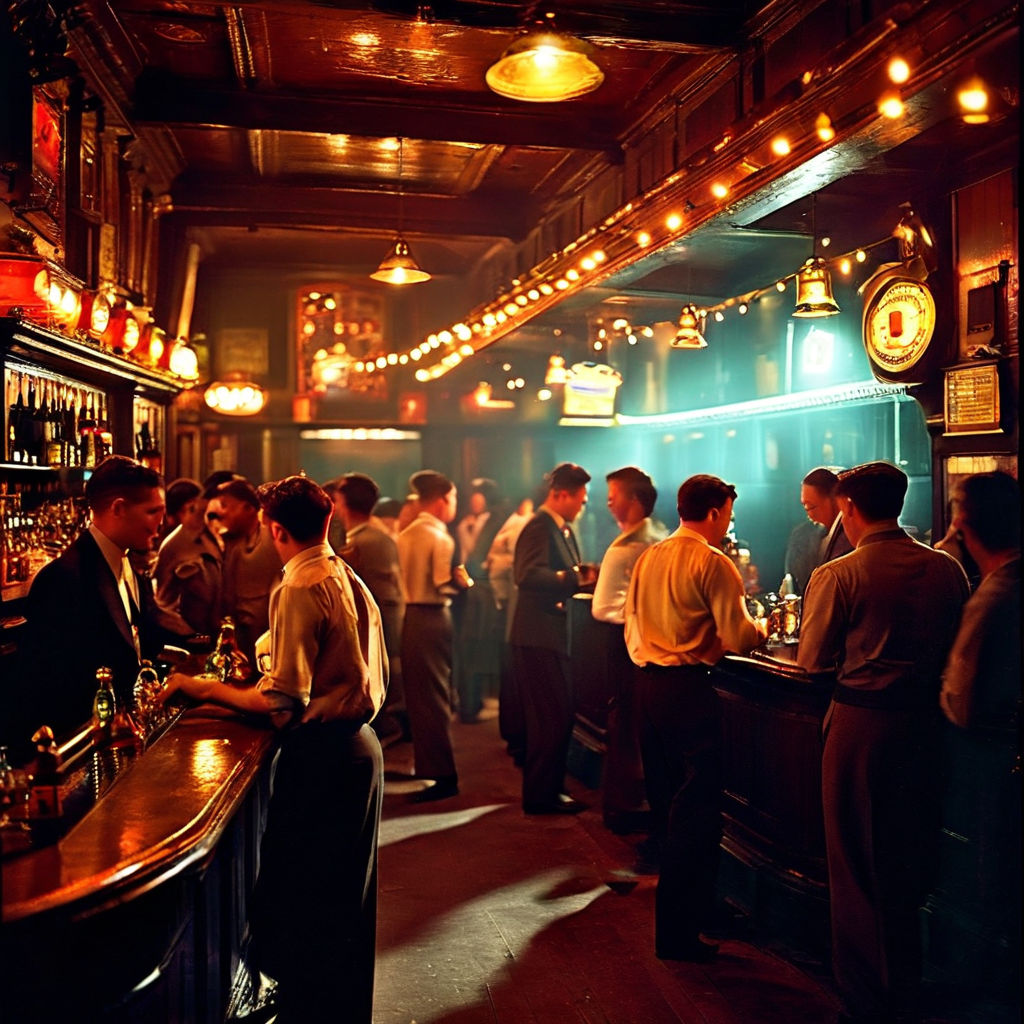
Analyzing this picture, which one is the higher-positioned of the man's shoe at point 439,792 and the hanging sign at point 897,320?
the hanging sign at point 897,320

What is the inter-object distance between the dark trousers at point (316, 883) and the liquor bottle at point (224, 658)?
93 centimetres

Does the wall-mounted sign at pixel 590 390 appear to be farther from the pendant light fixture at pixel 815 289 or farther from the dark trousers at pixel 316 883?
the dark trousers at pixel 316 883

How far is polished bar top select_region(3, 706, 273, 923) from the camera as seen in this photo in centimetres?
226

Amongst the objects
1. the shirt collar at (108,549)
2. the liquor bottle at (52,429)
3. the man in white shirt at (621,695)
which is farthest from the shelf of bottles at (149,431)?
the shirt collar at (108,549)

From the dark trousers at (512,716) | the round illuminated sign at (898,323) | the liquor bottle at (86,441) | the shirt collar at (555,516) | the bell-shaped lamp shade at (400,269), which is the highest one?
the bell-shaped lamp shade at (400,269)

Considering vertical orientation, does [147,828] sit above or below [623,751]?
above

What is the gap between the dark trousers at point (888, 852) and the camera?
3879 mm

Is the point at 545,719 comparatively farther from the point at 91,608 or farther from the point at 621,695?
the point at 91,608

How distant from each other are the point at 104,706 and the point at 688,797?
2440mm

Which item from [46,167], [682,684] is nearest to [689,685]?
[682,684]

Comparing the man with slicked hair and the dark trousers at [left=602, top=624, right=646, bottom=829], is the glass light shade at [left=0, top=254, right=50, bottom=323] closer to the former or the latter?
the dark trousers at [left=602, top=624, right=646, bottom=829]

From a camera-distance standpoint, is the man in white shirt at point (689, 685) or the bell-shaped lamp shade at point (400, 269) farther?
the bell-shaped lamp shade at point (400, 269)

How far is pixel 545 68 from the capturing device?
420cm

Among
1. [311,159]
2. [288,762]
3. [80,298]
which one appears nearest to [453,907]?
[288,762]
